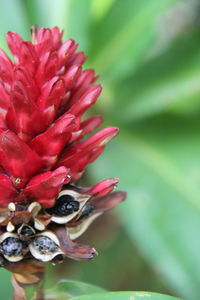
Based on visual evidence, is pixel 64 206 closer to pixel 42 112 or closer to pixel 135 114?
pixel 42 112

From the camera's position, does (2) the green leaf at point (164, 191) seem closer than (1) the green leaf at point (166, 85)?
Yes

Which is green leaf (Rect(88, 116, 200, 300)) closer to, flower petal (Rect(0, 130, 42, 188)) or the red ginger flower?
the red ginger flower

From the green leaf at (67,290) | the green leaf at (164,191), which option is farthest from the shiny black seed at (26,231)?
the green leaf at (164,191)

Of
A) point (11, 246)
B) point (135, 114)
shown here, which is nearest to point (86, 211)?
point (11, 246)

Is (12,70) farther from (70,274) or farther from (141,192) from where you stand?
(70,274)

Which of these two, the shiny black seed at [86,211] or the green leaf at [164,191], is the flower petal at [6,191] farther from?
the green leaf at [164,191]

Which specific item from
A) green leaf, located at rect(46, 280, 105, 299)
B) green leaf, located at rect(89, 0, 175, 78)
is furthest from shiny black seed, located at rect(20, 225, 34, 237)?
green leaf, located at rect(89, 0, 175, 78)
